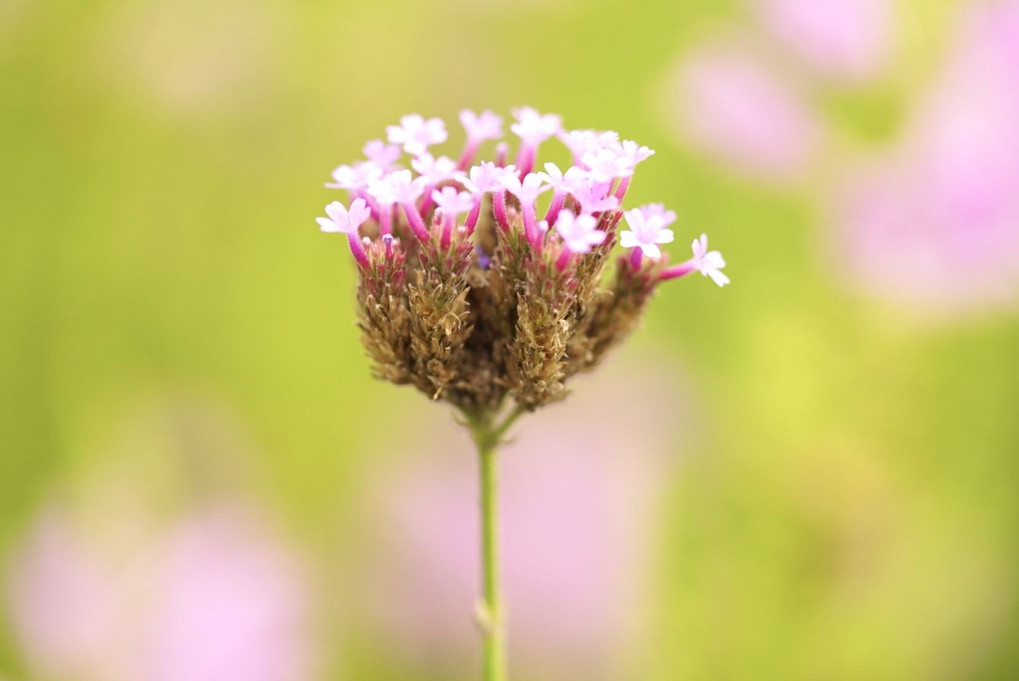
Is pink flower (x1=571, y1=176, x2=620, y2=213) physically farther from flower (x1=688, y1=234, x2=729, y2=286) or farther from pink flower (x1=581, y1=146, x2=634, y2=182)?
flower (x1=688, y1=234, x2=729, y2=286)

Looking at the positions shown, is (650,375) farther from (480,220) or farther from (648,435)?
(480,220)

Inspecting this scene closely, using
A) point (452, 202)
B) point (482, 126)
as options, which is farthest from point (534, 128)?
point (452, 202)

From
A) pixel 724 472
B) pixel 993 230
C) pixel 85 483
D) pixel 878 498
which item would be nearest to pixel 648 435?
pixel 724 472

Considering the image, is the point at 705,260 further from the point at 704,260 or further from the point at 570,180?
the point at 570,180

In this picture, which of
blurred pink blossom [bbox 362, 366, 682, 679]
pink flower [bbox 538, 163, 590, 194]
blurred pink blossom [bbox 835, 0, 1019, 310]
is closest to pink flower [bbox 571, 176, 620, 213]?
pink flower [bbox 538, 163, 590, 194]

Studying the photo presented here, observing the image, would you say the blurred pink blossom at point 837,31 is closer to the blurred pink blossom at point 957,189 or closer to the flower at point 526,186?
the blurred pink blossom at point 957,189

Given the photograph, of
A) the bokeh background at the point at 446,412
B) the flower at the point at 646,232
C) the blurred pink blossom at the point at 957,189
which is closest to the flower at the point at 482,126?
the flower at the point at 646,232
